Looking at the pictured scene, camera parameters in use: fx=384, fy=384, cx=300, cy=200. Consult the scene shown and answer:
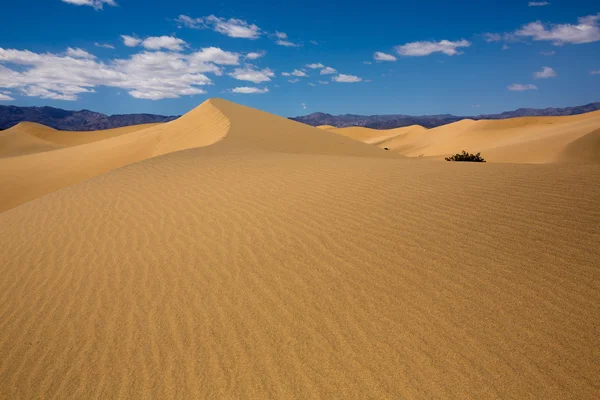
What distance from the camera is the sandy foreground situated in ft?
8.88

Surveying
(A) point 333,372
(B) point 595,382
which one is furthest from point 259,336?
(B) point 595,382

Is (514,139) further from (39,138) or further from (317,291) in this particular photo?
(39,138)

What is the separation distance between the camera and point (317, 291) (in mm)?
3566

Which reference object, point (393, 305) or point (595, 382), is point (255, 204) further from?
point (595, 382)

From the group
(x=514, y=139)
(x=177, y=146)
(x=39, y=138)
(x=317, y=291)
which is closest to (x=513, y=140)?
(x=514, y=139)

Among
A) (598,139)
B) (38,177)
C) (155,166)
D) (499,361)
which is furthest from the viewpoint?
(598,139)

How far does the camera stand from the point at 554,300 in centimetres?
312

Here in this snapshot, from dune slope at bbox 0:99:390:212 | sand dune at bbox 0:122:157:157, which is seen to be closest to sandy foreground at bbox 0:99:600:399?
dune slope at bbox 0:99:390:212

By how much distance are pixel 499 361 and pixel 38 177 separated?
19903 mm

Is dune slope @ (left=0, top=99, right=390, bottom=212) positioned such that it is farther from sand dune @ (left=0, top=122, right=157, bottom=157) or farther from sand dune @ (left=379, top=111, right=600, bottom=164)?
sand dune @ (left=0, top=122, right=157, bottom=157)

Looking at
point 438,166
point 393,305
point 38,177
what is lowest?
point 38,177

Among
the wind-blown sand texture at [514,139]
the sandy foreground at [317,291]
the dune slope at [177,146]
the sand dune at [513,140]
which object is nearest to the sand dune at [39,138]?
the dune slope at [177,146]

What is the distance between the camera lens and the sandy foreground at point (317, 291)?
2.71 metres

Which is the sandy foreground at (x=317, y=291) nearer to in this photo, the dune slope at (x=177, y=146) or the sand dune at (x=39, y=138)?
the dune slope at (x=177, y=146)
